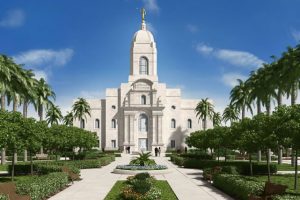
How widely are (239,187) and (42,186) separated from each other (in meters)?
8.79

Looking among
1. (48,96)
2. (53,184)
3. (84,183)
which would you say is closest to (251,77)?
(48,96)

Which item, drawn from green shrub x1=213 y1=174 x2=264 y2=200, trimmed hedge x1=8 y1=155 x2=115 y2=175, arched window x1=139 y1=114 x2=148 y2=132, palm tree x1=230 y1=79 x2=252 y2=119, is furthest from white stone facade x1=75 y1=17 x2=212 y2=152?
green shrub x1=213 y1=174 x2=264 y2=200

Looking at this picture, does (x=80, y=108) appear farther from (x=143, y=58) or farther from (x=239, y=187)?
(x=239, y=187)

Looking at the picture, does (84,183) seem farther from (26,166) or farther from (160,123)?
(160,123)

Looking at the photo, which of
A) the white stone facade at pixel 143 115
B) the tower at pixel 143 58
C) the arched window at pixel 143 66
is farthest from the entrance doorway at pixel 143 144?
the arched window at pixel 143 66

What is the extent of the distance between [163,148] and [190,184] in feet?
191

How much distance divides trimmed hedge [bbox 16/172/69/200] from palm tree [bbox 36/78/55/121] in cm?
3344

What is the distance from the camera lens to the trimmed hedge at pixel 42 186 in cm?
1703

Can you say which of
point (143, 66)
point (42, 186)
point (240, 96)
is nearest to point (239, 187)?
point (42, 186)

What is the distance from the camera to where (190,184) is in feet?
83.0

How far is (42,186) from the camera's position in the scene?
18484 millimetres

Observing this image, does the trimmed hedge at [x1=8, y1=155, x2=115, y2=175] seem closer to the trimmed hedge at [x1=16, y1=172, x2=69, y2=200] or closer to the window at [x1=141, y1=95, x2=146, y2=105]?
the trimmed hedge at [x1=16, y1=172, x2=69, y2=200]

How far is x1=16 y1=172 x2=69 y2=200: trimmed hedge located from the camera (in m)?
17.0

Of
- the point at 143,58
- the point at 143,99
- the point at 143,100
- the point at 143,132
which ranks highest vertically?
the point at 143,58
